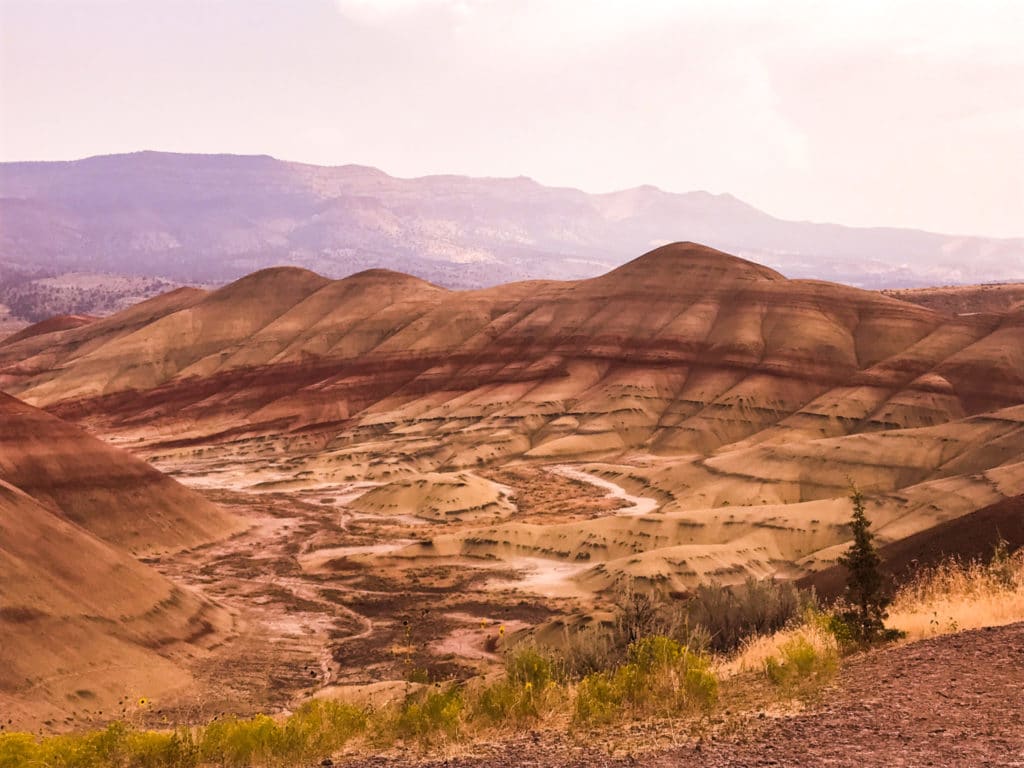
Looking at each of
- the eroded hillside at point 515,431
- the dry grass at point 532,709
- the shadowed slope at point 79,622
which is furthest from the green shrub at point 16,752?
the eroded hillside at point 515,431

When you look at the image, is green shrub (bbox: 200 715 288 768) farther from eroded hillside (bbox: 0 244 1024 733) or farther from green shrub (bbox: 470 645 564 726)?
eroded hillside (bbox: 0 244 1024 733)

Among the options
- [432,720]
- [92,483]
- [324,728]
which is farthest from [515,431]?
[432,720]

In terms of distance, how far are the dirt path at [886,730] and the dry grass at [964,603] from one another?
1233 mm

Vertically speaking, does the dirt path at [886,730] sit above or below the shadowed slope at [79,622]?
above

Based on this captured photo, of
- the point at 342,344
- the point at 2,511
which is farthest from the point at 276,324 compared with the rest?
the point at 2,511

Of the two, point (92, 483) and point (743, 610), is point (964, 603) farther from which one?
point (92, 483)

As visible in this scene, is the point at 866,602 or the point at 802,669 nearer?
the point at 802,669

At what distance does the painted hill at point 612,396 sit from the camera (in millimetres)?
61375

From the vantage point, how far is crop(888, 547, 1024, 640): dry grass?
13.2 m

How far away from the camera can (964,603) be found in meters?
14.3

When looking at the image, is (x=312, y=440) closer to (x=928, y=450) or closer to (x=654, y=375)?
(x=654, y=375)

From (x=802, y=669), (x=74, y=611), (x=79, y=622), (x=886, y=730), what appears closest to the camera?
(x=886, y=730)

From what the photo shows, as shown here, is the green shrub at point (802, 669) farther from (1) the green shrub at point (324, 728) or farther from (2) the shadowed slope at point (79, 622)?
(2) the shadowed slope at point (79, 622)

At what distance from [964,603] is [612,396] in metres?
106
